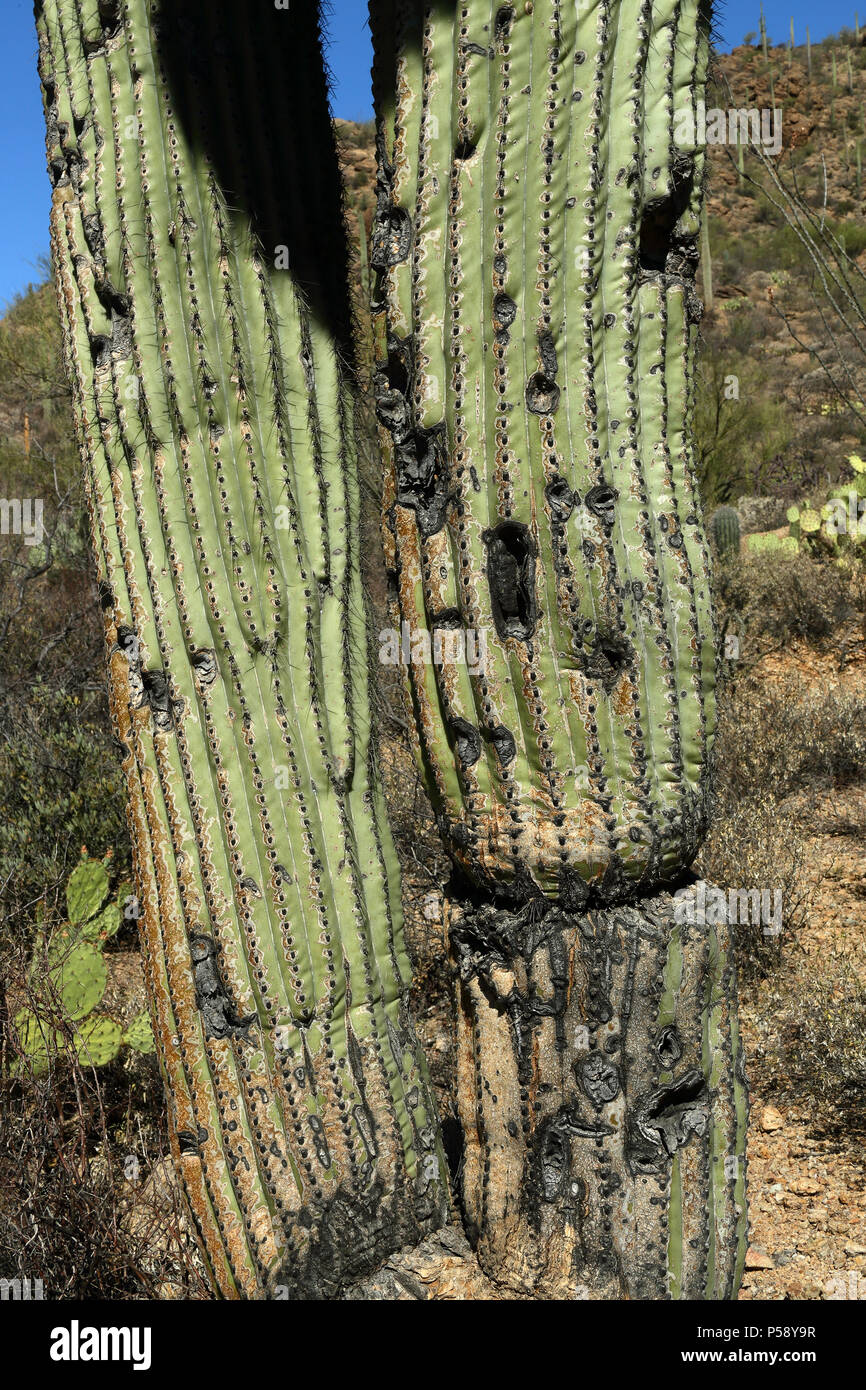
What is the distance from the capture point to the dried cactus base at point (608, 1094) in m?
1.91

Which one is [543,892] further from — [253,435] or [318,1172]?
[253,435]

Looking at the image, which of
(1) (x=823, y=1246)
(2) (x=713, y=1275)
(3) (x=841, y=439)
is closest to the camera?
(2) (x=713, y=1275)

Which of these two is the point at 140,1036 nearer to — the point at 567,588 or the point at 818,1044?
the point at 818,1044

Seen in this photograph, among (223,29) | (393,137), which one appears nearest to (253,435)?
(393,137)

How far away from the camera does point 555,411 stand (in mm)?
1763

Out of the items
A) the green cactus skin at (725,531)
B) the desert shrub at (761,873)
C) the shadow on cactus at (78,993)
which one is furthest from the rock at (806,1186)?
the green cactus skin at (725,531)

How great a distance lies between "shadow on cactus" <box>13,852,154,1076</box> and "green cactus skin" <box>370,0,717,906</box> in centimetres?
184

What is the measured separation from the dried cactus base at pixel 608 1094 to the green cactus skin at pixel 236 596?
0.30 metres

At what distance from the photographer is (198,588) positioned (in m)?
2.08

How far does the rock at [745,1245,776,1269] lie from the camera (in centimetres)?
271

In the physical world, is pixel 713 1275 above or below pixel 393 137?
below

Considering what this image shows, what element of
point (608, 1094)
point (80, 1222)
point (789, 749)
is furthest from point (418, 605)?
point (789, 749)

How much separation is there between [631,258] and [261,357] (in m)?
0.73

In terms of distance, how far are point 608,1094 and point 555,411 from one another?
1.22 metres
